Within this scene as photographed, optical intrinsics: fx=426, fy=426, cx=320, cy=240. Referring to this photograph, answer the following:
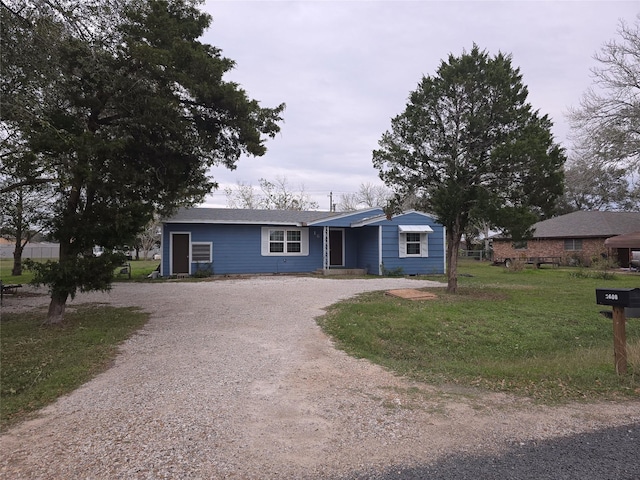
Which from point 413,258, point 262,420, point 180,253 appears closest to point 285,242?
point 180,253

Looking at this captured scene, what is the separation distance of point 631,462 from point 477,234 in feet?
161

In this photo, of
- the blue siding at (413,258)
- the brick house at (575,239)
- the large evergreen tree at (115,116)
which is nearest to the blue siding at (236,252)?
the blue siding at (413,258)

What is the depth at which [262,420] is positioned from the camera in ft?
12.3

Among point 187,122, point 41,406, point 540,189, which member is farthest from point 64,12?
point 540,189

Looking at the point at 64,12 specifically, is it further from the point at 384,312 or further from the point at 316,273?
the point at 316,273

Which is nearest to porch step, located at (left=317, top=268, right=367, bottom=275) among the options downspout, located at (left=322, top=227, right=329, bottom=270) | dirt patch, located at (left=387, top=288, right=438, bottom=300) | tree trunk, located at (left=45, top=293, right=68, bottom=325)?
downspout, located at (left=322, top=227, right=329, bottom=270)

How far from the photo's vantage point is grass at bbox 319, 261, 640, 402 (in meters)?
4.96

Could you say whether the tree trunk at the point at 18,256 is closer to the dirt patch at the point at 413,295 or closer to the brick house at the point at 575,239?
the dirt patch at the point at 413,295

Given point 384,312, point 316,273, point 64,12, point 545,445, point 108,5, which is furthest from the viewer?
point 316,273

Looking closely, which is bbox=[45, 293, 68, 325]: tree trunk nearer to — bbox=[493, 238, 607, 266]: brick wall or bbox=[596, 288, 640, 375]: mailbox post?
bbox=[596, 288, 640, 375]: mailbox post

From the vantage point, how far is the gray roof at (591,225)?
26578mm

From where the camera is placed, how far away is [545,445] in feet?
10.9

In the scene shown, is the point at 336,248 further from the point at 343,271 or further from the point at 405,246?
the point at 405,246

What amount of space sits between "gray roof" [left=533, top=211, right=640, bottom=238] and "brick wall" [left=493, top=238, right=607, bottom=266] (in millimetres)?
466
